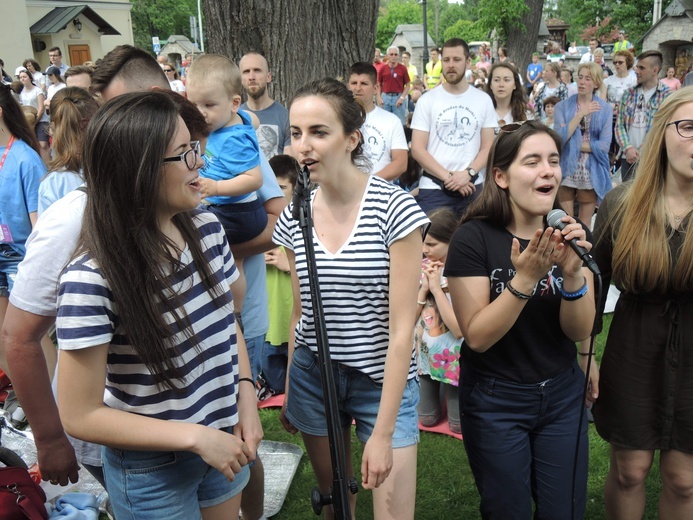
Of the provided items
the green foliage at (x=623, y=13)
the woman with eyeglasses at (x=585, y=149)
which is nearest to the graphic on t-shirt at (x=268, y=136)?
the woman with eyeglasses at (x=585, y=149)

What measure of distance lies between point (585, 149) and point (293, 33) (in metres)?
4.03

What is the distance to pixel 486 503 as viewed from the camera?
8.50ft

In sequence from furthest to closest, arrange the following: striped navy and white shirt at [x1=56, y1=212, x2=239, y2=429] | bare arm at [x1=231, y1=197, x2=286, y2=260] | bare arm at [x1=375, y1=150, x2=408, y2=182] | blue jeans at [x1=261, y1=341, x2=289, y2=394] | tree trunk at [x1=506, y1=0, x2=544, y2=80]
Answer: tree trunk at [x1=506, y1=0, x2=544, y2=80]
bare arm at [x1=375, y1=150, x2=408, y2=182]
blue jeans at [x1=261, y1=341, x2=289, y2=394]
bare arm at [x1=231, y1=197, x2=286, y2=260]
striped navy and white shirt at [x1=56, y1=212, x2=239, y2=429]

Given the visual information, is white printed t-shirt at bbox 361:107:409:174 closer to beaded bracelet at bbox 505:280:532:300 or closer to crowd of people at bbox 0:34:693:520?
crowd of people at bbox 0:34:693:520

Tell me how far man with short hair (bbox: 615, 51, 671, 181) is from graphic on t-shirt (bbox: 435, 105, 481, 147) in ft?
12.3

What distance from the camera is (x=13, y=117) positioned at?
4.31m

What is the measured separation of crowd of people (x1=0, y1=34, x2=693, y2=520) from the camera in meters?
1.84

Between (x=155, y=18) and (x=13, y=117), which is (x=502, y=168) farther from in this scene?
(x=155, y=18)

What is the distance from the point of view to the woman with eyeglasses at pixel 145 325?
5.82 ft

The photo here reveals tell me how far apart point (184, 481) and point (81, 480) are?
2.36m

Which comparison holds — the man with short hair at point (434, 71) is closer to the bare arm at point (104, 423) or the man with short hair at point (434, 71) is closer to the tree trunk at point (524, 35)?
the tree trunk at point (524, 35)

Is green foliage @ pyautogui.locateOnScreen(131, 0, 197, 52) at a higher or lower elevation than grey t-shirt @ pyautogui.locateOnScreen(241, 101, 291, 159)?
higher

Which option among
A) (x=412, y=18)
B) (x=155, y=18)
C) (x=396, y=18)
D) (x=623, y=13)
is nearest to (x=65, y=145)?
(x=623, y=13)

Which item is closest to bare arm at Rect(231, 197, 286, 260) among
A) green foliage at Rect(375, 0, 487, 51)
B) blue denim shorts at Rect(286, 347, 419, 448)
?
blue denim shorts at Rect(286, 347, 419, 448)
